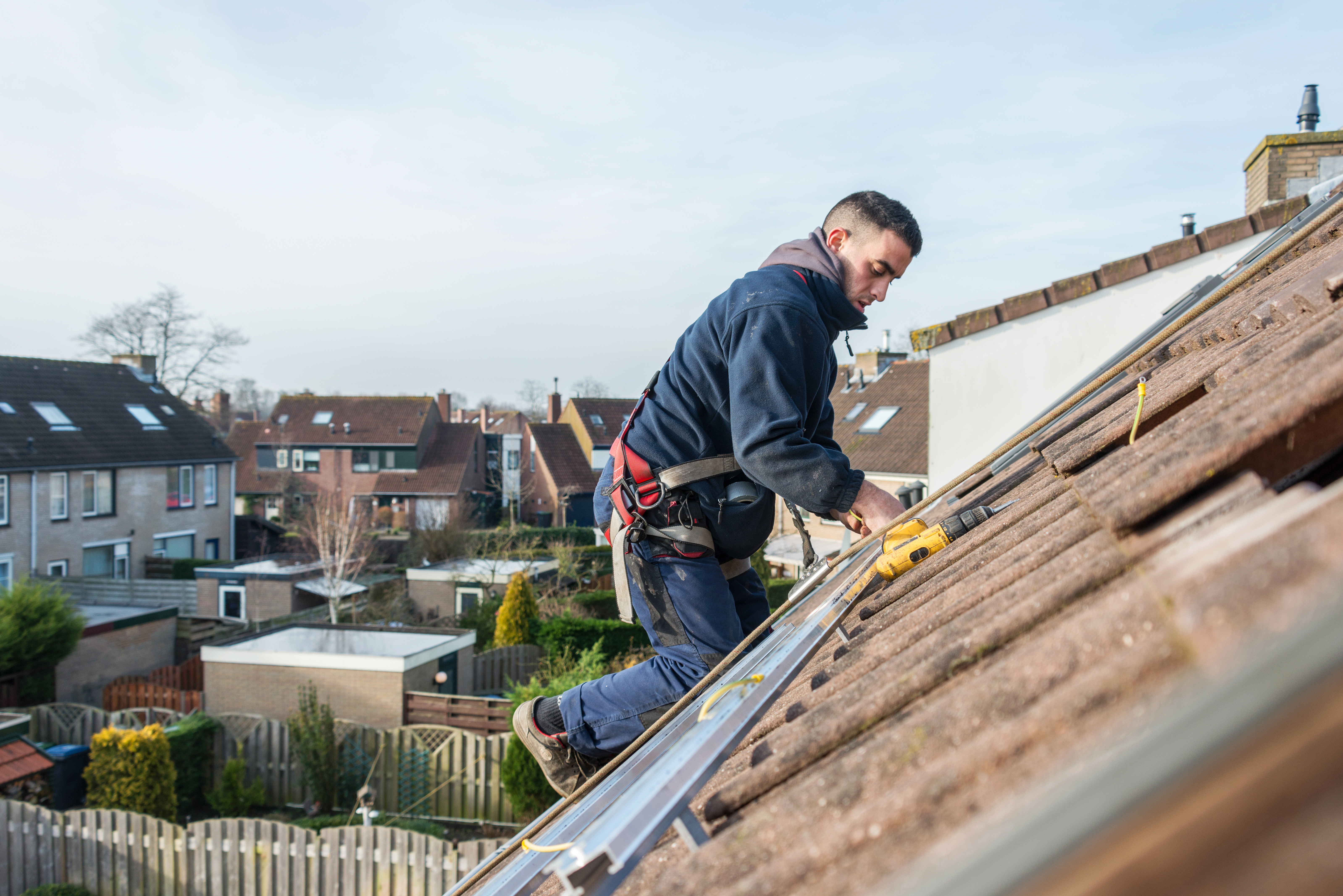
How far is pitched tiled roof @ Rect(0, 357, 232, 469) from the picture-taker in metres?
26.1

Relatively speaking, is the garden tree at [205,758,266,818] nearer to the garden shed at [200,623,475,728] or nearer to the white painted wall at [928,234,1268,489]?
the garden shed at [200,623,475,728]

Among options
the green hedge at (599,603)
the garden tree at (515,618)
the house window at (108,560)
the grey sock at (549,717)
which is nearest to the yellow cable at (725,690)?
the grey sock at (549,717)

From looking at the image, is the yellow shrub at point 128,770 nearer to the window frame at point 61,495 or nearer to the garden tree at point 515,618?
the garden tree at point 515,618

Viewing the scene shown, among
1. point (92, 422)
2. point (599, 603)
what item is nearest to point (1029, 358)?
point (599, 603)

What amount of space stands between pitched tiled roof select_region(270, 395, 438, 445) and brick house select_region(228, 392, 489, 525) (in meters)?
0.04

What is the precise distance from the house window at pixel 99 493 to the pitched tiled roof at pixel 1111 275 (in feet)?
89.1

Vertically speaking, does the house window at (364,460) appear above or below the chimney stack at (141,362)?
below

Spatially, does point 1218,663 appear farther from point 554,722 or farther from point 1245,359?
point 554,722

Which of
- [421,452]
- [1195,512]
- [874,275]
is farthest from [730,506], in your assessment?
[421,452]

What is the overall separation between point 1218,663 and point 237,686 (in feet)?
57.3

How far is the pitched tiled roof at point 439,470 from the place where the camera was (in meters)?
40.9

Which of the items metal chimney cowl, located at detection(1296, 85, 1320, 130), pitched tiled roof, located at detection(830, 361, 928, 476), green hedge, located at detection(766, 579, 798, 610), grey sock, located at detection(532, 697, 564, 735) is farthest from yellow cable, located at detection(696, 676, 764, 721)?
green hedge, located at detection(766, 579, 798, 610)

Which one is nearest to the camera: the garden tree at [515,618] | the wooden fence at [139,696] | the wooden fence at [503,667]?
the wooden fence at [139,696]

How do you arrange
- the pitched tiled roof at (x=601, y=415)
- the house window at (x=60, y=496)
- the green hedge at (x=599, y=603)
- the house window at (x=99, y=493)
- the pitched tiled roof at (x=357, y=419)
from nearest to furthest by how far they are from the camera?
the green hedge at (x=599, y=603) < the house window at (x=60, y=496) < the house window at (x=99, y=493) < the pitched tiled roof at (x=357, y=419) < the pitched tiled roof at (x=601, y=415)
